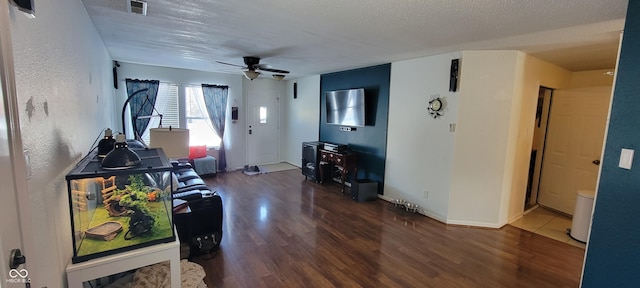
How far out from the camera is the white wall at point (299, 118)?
6.26m

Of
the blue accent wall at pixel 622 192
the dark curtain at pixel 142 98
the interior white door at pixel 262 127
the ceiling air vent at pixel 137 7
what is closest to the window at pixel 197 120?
the dark curtain at pixel 142 98

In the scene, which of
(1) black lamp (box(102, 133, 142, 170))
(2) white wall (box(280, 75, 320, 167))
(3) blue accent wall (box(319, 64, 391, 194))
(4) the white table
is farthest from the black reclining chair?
(2) white wall (box(280, 75, 320, 167))

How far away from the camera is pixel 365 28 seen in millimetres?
2551

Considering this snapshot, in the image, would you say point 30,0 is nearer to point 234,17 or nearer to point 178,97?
point 234,17

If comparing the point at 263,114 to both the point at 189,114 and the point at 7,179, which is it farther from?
the point at 7,179

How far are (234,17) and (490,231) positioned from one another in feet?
12.5

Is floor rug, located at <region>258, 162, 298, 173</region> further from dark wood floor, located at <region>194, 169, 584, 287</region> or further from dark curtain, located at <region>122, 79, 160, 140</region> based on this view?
dark curtain, located at <region>122, 79, 160, 140</region>

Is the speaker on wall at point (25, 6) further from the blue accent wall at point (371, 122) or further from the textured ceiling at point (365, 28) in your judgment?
the blue accent wall at point (371, 122)

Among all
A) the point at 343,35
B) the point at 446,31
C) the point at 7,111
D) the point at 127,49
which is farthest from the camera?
the point at 127,49

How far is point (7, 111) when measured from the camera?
801 mm

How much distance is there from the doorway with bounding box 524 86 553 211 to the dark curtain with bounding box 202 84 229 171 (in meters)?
5.78

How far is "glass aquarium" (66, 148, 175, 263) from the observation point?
152 cm

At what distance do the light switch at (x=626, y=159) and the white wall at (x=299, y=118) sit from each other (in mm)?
4869

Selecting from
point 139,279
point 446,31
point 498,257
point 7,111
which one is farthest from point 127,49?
point 498,257
